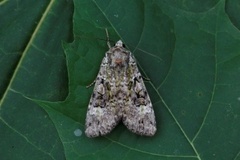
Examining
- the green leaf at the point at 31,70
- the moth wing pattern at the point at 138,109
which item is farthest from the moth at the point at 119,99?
the green leaf at the point at 31,70

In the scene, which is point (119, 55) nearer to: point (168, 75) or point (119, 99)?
point (119, 99)

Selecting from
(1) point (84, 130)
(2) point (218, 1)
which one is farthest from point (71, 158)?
(2) point (218, 1)

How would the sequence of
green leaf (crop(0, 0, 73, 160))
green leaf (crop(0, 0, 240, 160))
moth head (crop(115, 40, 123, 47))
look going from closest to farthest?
green leaf (crop(0, 0, 240, 160)) → moth head (crop(115, 40, 123, 47)) → green leaf (crop(0, 0, 73, 160))

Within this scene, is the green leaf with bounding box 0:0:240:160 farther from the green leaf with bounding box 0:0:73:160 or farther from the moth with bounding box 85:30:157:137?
the green leaf with bounding box 0:0:73:160

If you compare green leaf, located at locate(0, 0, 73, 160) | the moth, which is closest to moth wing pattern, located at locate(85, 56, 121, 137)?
the moth

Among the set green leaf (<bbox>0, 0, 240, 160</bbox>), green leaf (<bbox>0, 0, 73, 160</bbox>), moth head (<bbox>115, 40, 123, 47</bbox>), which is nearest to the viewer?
green leaf (<bbox>0, 0, 240, 160</bbox>)

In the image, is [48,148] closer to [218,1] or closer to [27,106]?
[27,106]

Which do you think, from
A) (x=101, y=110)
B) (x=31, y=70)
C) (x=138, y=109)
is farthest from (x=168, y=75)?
(x=31, y=70)

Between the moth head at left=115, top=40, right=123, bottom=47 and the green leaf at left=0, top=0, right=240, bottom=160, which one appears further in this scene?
the moth head at left=115, top=40, right=123, bottom=47
